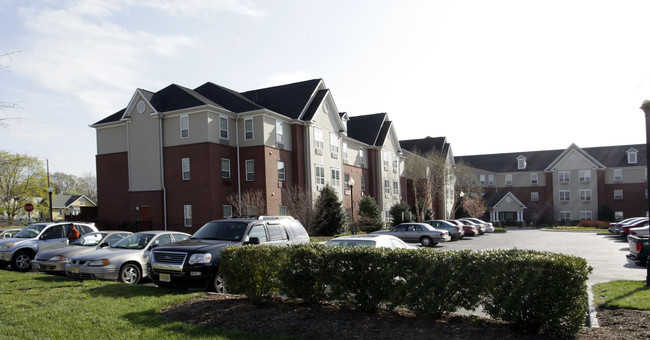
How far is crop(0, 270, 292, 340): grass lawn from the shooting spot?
6.73 m

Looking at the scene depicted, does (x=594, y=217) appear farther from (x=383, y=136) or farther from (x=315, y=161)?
(x=315, y=161)

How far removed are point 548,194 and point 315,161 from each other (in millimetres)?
45393

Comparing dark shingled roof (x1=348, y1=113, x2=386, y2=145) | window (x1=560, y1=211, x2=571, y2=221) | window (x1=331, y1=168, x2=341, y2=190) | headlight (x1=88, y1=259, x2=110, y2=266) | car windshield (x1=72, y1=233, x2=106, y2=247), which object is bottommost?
window (x1=560, y1=211, x2=571, y2=221)

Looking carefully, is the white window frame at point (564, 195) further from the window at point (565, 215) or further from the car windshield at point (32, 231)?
the car windshield at point (32, 231)

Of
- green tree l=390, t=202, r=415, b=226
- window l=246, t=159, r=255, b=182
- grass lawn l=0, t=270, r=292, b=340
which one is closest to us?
grass lawn l=0, t=270, r=292, b=340

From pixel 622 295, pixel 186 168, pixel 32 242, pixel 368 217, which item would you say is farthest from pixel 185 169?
pixel 622 295

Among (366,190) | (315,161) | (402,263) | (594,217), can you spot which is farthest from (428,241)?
(594,217)

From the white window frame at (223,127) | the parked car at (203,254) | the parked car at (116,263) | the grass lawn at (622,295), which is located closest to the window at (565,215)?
the white window frame at (223,127)

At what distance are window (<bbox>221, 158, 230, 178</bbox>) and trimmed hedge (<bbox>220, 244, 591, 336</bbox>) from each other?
22.0 m

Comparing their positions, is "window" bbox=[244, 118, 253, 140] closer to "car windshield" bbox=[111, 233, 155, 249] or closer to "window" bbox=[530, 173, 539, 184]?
"car windshield" bbox=[111, 233, 155, 249]

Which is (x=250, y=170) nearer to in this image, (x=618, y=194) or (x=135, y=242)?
(x=135, y=242)

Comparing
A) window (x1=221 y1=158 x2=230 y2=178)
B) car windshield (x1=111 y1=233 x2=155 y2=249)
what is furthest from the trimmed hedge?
window (x1=221 y1=158 x2=230 y2=178)

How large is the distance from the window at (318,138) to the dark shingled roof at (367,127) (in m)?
11.3

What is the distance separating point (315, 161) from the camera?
114ft
